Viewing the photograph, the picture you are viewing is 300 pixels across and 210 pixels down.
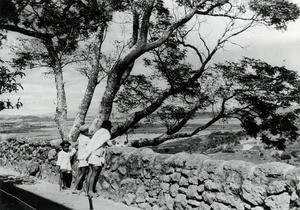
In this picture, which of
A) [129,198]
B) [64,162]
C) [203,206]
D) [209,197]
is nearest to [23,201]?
[64,162]

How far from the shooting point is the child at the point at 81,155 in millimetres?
8781

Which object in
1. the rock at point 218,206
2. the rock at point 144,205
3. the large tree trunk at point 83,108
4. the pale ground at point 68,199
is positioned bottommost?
the pale ground at point 68,199

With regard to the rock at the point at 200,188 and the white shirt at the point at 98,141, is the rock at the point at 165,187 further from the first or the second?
the white shirt at the point at 98,141

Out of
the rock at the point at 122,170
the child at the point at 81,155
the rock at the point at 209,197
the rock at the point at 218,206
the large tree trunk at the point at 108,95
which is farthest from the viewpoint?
the large tree trunk at the point at 108,95

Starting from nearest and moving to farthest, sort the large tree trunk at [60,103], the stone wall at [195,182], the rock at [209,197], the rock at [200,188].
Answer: the stone wall at [195,182] < the rock at [209,197] < the rock at [200,188] < the large tree trunk at [60,103]

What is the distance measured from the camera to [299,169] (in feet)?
15.5

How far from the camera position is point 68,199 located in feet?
28.0

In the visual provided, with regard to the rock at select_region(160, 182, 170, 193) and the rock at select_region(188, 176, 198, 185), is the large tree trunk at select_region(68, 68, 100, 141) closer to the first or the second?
the rock at select_region(160, 182, 170, 193)

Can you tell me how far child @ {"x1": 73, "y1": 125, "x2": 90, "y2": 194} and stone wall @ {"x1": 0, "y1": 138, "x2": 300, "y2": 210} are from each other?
592mm

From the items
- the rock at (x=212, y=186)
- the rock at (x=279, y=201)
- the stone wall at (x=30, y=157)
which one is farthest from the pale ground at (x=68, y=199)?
the rock at (x=279, y=201)

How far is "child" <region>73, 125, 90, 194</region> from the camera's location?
8781 mm

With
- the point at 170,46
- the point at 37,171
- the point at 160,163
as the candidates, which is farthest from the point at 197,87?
the point at 160,163

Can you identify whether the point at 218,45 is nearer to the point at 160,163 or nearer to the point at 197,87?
the point at 197,87

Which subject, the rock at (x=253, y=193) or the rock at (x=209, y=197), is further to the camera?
the rock at (x=209, y=197)
